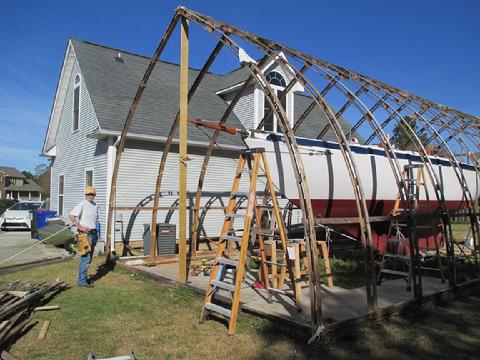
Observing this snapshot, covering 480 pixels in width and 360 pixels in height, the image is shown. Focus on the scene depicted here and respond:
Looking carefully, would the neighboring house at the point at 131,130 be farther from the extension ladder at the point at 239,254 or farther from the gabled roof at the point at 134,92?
the extension ladder at the point at 239,254

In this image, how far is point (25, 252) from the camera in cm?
1284

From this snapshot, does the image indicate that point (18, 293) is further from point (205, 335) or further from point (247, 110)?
point (247, 110)

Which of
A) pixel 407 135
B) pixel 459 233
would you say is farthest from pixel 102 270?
pixel 459 233

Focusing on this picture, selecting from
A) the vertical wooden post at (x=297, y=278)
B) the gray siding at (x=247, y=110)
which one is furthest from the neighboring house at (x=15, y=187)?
the vertical wooden post at (x=297, y=278)

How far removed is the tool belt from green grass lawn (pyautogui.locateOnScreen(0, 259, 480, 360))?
881 millimetres

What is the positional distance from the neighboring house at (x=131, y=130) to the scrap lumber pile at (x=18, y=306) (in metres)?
4.96

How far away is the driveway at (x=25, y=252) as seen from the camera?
37.3ft

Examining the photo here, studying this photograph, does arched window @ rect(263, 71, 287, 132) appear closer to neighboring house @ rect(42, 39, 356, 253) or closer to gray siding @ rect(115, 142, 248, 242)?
neighboring house @ rect(42, 39, 356, 253)

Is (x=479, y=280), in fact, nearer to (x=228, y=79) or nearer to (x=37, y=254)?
(x=37, y=254)

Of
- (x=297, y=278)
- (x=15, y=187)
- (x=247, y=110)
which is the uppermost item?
(x=247, y=110)

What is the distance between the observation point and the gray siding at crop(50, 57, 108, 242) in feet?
42.4

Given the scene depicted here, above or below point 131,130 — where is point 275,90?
above

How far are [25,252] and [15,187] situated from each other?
61.0 m

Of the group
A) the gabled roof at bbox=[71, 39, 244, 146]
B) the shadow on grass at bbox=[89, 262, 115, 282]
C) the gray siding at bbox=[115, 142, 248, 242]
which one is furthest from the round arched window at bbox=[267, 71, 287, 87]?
the shadow on grass at bbox=[89, 262, 115, 282]
